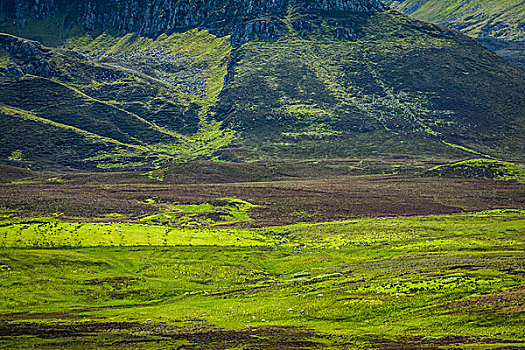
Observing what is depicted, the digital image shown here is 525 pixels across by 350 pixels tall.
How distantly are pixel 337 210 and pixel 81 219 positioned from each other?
68.9 metres

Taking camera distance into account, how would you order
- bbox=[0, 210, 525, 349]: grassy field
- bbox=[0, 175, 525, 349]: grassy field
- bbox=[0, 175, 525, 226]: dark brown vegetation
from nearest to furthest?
bbox=[0, 210, 525, 349]: grassy field < bbox=[0, 175, 525, 349]: grassy field < bbox=[0, 175, 525, 226]: dark brown vegetation

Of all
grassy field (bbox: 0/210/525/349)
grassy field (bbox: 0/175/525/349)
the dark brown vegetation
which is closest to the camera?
grassy field (bbox: 0/210/525/349)

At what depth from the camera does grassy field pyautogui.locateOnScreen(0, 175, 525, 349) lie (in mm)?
49188

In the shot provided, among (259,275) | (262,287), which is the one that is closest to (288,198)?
(259,275)

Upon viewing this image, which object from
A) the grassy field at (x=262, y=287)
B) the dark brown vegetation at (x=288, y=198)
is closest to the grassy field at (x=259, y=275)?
the grassy field at (x=262, y=287)

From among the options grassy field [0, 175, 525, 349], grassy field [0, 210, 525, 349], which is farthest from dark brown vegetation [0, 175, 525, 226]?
grassy field [0, 210, 525, 349]

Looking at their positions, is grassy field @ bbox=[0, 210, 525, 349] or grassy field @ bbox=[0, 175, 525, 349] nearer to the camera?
grassy field @ bbox=[0, 210, 525, 349]

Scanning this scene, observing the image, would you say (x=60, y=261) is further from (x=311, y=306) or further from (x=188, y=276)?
(x=311, y=306)

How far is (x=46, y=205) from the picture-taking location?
458 feet

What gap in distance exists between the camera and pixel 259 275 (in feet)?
277

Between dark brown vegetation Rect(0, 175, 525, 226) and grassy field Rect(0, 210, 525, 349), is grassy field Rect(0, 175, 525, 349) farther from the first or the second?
dark brown vegetation Rect(0, 175, 525, 226)

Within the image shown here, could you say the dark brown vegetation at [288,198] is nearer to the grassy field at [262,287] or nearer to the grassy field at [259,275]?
the grassy field at [259,275]

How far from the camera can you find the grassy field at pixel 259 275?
49.2m

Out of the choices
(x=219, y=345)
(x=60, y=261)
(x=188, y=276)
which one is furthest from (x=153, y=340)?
(x=60, y=261)
